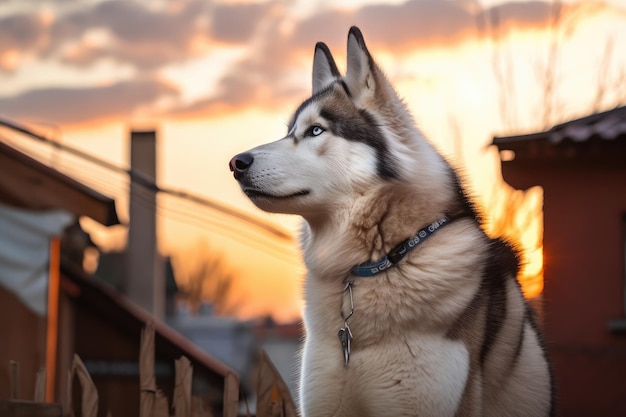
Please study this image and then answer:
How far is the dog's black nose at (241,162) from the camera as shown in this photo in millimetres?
3785

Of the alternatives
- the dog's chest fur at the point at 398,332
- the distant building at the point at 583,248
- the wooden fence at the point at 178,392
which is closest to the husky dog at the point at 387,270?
the dog's chest fur at the point at 398,332

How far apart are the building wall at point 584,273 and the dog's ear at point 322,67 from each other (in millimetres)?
6433

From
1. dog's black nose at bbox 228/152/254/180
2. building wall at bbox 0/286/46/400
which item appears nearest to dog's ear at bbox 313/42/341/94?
dog's black nose at bbox 228/152/254/180

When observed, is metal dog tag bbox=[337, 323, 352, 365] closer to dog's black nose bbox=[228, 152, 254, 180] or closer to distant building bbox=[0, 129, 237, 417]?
dog's black nose bbox=[228, 152, 254, 180]

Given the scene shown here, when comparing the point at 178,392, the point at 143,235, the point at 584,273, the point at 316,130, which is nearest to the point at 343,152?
the point at 316,130

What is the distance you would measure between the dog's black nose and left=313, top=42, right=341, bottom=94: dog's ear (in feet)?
2.52

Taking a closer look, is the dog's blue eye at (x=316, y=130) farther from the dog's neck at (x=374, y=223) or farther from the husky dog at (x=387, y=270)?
the dog's neck at (x=374, y=223)

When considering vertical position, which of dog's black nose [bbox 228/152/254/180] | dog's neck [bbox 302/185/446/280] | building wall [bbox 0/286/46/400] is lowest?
building wall [bbox 0/286/46/400]

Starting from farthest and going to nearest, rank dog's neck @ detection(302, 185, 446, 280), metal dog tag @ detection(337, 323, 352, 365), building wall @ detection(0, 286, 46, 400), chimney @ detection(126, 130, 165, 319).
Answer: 1. chimney @ detection(126, 130, 165, 319)
2. building wall @ detection(0, 286, 46, 400)
3. dog's neck @ detection(302, 185, 446, 280)
4. metal dog tag @ detection(337, 323, 352, 365)

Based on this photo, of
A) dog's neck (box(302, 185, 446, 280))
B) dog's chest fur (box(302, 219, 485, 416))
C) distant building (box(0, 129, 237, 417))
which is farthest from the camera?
distant building (box(0, 129, 237, 417))

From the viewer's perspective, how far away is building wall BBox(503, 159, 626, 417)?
408 inches

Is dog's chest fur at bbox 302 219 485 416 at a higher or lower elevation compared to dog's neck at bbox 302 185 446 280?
lower

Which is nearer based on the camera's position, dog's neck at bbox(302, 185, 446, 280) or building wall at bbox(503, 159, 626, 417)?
dog's neck at bbox(302, 185, 446, 280)

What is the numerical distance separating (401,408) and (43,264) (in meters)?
5.52
